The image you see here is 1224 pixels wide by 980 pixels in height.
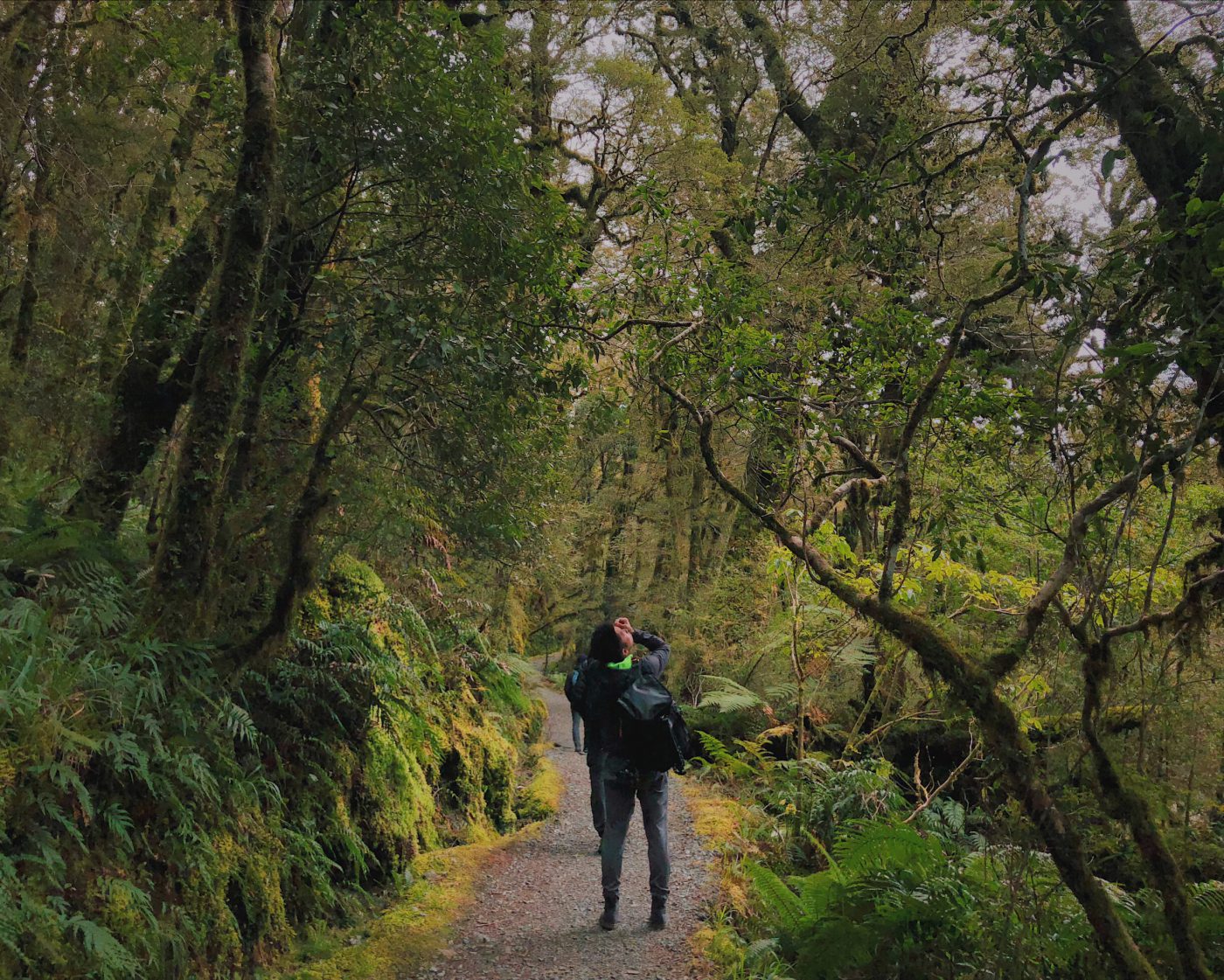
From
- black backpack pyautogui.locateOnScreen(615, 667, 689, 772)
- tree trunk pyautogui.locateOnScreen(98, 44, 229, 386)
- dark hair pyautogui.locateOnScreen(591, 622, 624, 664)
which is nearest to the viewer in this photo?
black backpack pyautogui.locateOnScreen(615, 667, 689, 772)

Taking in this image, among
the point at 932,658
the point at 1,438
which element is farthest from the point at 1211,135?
the point at 1,438

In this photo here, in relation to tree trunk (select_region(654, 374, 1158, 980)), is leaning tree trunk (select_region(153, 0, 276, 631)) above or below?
above

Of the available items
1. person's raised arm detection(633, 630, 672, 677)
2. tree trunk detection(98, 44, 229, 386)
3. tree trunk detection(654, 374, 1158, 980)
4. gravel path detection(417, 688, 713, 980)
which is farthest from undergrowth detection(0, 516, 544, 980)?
tree trunk detection(654, 374, 1158, 980)

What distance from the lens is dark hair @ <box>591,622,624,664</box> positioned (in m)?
5.78

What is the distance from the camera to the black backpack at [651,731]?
16.9 ft

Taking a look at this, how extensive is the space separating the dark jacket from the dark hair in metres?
0.07

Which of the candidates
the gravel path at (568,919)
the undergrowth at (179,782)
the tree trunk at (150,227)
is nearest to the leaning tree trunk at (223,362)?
the undergrowth at (179,782)

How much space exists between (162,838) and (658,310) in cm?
526

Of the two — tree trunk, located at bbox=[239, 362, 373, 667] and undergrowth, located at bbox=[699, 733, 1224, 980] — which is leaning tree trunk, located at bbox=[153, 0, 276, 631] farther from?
undergrowth, located at bbox=[699, 733, 1224, 980]

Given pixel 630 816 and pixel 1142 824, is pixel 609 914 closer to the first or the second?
pixel 630 816

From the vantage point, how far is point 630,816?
5258 millimetres

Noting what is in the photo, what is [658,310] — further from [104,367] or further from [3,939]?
[3,939]

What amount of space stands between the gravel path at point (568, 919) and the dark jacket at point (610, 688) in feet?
3.81

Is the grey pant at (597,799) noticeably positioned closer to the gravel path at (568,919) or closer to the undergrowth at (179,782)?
the gravel path at (568,919)
